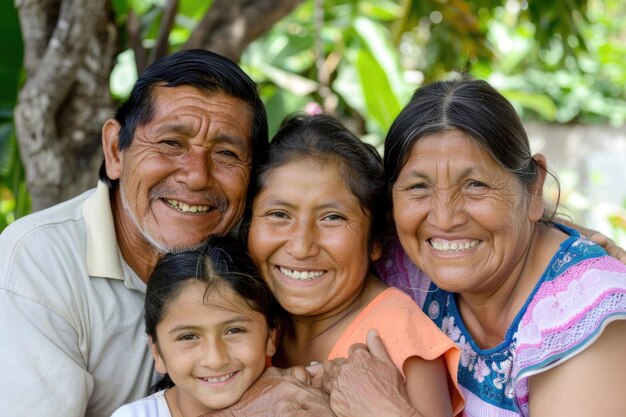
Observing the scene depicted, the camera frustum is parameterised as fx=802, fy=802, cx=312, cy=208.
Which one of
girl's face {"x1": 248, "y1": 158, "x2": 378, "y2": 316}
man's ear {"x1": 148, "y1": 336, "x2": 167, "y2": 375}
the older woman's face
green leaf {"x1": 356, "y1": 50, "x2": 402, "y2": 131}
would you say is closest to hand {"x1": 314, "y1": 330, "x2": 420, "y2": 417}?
girl's face {"x1": 248, "y1": 158, "x2": 378, "y2": 316}

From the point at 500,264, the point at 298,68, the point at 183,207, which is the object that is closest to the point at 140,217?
the point at 183,207

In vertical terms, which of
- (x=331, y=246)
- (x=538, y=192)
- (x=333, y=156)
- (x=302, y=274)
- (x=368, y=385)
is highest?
(x=333, y=156)

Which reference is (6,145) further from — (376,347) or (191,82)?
(376,347)

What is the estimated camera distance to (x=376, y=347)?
2.42 metres

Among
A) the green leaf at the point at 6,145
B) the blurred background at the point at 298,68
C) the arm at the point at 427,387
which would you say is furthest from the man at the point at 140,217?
the green leaf at the point at 6,145

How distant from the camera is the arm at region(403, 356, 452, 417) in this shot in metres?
2.38

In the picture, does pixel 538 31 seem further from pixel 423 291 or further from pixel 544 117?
pixel 544 117

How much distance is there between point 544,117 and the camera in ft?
33.5

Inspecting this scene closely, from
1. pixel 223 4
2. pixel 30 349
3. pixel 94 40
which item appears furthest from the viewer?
pixel 223 4

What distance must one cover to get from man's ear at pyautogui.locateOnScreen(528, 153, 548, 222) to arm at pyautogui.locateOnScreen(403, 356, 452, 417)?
0.58 meters

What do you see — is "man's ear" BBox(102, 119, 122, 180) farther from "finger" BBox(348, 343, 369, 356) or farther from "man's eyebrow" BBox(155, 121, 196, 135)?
"finger" BBox(348, 343, 369, 356)

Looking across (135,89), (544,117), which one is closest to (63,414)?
(135,89)

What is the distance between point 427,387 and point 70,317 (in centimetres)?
118

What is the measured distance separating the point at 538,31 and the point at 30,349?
139 inches
